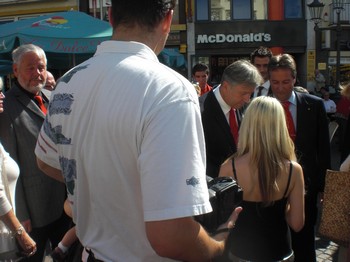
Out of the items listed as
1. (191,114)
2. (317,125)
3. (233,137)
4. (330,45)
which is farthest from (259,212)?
(330,45)

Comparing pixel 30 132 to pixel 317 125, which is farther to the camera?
pixel 317 125

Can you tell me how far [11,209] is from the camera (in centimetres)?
250

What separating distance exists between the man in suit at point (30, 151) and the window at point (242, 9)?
59.4ft

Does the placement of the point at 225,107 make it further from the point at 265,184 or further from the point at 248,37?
the point at 248,37

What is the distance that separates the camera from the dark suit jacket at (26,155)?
2.92 m

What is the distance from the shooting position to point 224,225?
1491 mm

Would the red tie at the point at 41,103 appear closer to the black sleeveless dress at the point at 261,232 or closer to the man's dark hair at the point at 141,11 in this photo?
the black sleeveless dress at the point at 261,232

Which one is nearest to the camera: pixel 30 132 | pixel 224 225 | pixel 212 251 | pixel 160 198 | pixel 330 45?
pixel 160 198

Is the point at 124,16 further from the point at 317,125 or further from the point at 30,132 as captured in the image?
the point at 317,125

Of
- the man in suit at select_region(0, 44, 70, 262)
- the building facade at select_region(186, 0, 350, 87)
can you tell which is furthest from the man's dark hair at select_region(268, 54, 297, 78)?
the building facade at select_region(186, 0, 350, 87)

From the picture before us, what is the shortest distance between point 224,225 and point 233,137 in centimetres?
187

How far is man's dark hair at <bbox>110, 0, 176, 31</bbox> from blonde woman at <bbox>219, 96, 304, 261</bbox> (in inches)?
53.3

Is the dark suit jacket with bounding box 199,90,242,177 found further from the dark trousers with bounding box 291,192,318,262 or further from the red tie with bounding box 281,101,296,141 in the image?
the dark trousers with bounding box 291,192,318,262

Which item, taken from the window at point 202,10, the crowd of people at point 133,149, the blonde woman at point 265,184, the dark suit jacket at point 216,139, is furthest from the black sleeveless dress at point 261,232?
the window at point 202,10
